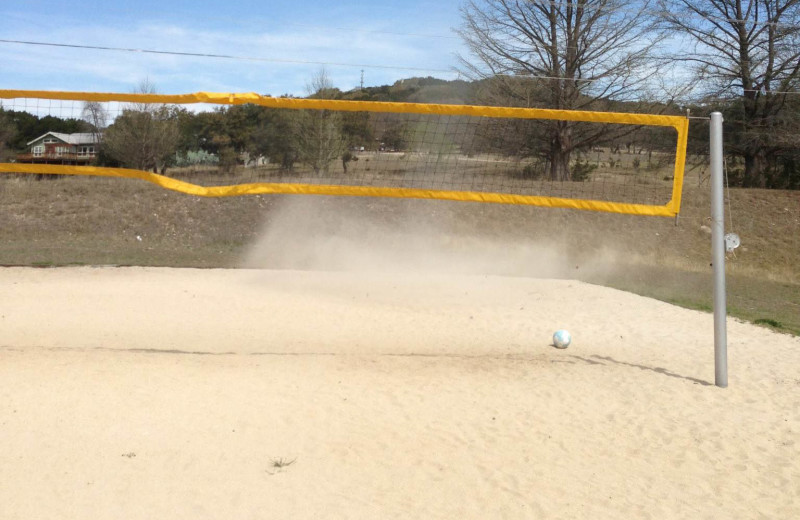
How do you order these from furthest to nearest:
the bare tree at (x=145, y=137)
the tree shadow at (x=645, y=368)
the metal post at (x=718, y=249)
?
1. the bare tree at (x=145, y=137)
2. the tree shadow at (x=645, y=368)
3. the metal post at (x=718, y=249)

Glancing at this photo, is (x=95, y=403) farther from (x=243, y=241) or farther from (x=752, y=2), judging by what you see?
(x=752, y=2)

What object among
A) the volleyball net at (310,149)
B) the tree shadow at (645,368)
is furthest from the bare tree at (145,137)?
the tree shadow at (645,368)

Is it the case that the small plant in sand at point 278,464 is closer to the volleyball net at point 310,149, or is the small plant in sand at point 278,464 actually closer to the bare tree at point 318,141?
the volleyball net at point 310,149

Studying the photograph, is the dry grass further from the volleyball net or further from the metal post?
the metal post

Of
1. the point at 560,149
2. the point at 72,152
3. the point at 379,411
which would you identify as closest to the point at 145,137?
the point at 72,152

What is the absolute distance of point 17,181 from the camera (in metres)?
18.9

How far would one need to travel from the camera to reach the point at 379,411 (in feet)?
20.3

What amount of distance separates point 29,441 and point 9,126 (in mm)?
15189

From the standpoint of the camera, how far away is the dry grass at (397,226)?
15891 millimetres

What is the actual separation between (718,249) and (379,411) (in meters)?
3.67

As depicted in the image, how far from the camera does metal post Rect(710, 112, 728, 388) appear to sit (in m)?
6.98

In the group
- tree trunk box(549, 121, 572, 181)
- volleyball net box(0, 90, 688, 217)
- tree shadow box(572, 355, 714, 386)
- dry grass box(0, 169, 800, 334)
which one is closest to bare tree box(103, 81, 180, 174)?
volleyball net box(0, 90, 688, 217)

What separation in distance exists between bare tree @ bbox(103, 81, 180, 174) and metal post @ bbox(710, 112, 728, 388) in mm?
8466

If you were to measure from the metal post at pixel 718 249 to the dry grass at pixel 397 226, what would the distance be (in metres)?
7.26
